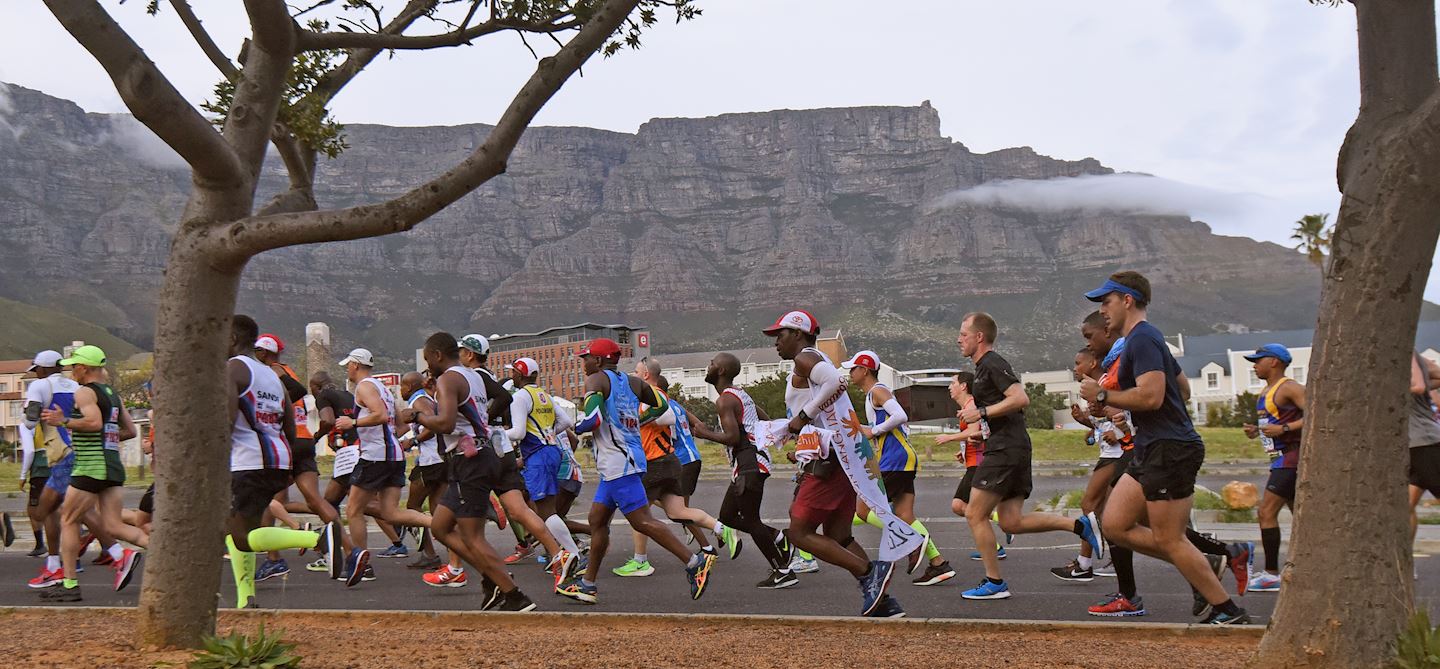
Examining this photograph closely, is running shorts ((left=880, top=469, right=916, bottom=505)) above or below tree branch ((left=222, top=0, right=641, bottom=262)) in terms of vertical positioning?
below

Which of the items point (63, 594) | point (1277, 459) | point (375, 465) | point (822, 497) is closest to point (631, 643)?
point (822, 497)

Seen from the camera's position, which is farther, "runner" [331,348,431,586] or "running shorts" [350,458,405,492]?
"running shorts" [350,458,405,492]

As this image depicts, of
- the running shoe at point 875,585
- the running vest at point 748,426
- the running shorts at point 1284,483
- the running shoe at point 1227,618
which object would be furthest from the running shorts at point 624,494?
the running shorts at point 1284,483

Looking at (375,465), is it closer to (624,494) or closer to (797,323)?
(624,494)

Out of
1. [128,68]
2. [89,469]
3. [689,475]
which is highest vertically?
[128,68]

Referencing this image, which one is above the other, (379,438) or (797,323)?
(797,323)

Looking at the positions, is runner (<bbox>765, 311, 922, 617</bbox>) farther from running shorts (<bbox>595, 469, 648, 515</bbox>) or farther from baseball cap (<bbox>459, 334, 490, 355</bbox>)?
baseball cap (<bbox>459, 334, 490, 355</bbox>)

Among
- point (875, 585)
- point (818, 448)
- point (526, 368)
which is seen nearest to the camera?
point (875, 585)

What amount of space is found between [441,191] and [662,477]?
20.1 ft

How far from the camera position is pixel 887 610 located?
720 centimetres

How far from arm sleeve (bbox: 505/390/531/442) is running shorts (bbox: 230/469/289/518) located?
98.7 inches

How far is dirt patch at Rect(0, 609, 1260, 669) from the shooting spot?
218 inches

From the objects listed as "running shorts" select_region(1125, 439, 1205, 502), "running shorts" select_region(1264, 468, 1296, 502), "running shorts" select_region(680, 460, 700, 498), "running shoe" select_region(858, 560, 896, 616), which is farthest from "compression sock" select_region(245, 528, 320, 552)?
"running shorts" select_region(1264, 468, 1296, 502)

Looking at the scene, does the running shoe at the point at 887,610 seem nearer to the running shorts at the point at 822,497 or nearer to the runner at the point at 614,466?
the running shorts at the point at 822,497
